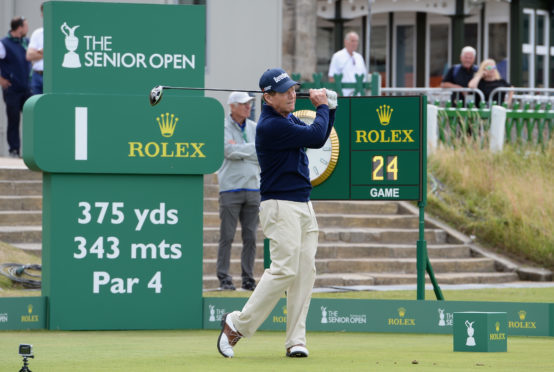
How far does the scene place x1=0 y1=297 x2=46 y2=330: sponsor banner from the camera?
9.88 meters

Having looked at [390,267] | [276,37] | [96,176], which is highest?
[276,37]

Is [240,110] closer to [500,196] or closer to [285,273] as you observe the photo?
[285,273]

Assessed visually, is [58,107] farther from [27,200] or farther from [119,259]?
[27,200]

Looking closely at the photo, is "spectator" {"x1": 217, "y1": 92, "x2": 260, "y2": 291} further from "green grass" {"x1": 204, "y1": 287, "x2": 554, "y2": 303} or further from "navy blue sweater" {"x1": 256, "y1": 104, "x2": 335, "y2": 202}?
"navy blue sweater" {"x1": 256, "y1": 104, "x2": 335, "y2": 202}

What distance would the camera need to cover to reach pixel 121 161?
10281 millimetres

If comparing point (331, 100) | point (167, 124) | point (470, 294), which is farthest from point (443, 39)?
point (331, 100)

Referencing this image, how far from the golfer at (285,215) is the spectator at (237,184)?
15.6 ft

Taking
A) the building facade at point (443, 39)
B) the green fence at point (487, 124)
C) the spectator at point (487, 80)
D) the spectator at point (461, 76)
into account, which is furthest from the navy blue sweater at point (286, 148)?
the building facade at point (443, 39)

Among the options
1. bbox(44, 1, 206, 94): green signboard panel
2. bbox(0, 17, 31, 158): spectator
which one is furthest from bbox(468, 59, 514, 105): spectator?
bbox(44, 1, 206, 94): green signboard panel

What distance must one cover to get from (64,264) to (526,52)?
2144cm

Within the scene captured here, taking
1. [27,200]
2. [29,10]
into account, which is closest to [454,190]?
[27,200]

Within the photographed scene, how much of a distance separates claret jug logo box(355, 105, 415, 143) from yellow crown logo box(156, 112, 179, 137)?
2080mm

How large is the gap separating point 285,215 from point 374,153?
12.2 feet

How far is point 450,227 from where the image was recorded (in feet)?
55.2
